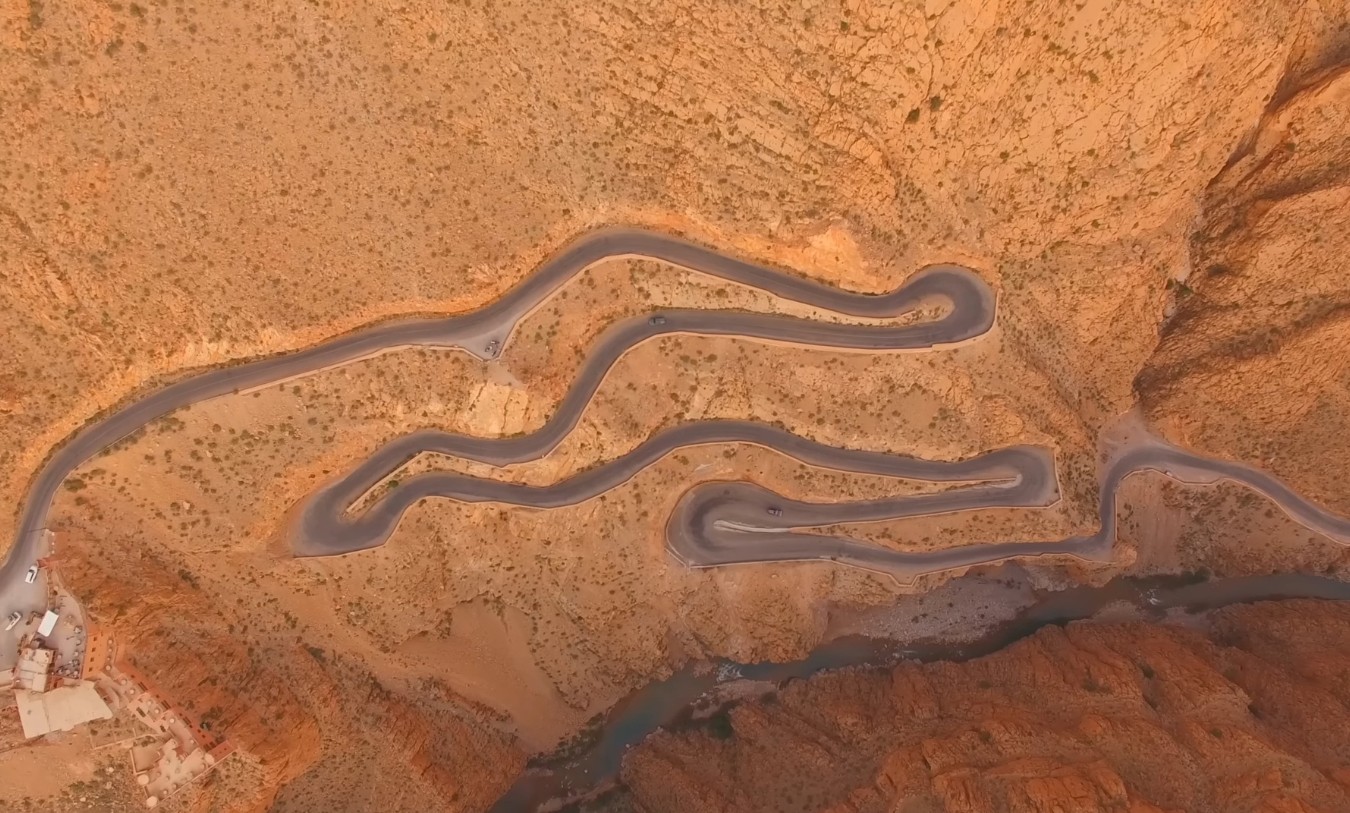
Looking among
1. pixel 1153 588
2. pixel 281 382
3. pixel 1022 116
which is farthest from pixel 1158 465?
pixel 281 382

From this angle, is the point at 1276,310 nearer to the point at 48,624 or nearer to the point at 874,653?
the point at 874,653

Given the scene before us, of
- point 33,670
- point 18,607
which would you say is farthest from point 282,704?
point 18,607

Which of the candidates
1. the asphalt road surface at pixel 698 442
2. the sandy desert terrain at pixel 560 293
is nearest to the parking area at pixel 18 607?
the asphalt road surface at pixel 698 442

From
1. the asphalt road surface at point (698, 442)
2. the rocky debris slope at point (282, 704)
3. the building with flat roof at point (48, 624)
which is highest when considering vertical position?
the asphalt road surface at point (698, 442)

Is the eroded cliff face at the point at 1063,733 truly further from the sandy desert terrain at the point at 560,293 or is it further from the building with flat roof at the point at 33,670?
the building with flat roof at the point at 33,670

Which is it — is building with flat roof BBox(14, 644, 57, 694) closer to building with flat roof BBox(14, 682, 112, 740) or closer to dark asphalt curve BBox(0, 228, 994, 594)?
building with flat roof BBox(14, 682, 112, 740)
